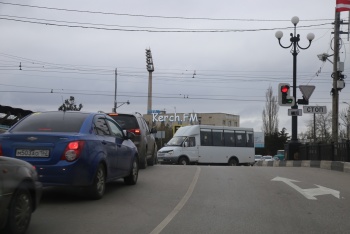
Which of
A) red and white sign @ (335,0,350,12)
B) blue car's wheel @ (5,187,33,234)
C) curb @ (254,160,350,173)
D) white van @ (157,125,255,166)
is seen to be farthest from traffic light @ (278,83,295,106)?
blue car's wheel @ (5,187,33,234)

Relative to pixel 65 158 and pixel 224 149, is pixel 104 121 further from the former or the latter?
pixel 224 149

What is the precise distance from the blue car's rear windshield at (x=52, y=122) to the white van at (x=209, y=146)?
65.7 feet

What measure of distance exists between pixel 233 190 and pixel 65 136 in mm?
4226

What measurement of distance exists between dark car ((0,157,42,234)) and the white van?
74.7 feet

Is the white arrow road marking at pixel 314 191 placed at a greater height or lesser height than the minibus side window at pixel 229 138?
lesser

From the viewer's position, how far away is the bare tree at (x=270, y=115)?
72.8 meters

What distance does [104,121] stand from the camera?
9.36 metres

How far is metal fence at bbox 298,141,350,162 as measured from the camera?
17.2 metres

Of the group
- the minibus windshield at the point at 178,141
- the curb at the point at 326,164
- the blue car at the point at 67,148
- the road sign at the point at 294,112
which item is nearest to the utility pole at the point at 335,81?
the road sign at the point at 294,112

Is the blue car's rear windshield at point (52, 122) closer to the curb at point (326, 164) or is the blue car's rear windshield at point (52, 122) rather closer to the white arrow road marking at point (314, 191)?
the white arrow road marking at point (314, 191)

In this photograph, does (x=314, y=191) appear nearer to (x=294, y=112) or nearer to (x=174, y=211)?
(x=174, y=211)

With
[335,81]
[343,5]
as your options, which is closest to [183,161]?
[335,81]

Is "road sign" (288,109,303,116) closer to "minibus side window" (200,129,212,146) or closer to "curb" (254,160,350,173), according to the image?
"curb" (254,160,350,173)

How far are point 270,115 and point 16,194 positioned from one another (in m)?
70.8
